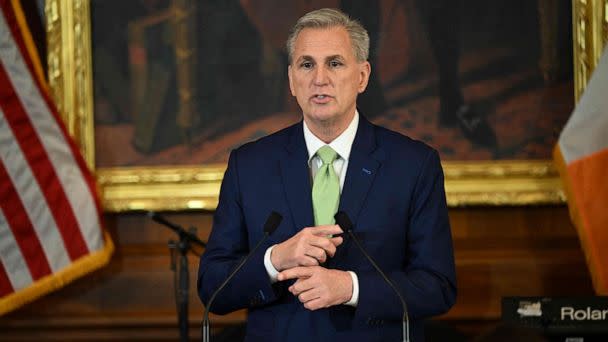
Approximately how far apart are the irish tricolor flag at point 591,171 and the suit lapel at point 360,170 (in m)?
2.06

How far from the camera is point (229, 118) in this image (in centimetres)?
522

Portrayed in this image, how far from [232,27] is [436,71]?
114cm

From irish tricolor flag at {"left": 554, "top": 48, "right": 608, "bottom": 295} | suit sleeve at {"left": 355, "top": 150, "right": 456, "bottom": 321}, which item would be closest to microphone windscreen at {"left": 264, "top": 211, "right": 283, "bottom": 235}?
suit sleeve at {"left": 355, "top": 150, "right": 456, "bottom": 321}

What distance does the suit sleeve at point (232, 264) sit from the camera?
270 cm

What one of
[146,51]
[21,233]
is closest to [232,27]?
[146,51]

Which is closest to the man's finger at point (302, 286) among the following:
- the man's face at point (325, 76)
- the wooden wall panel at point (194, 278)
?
the man's face at point (325, 76)

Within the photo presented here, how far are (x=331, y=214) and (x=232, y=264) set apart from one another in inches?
12.8

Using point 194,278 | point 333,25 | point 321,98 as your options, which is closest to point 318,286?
point 321,98

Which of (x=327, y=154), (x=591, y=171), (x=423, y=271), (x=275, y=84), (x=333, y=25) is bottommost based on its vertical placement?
(x=591, y=171)

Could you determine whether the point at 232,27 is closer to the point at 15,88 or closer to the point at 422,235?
the point at 15,88

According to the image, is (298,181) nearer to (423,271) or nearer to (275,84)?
(423,271)

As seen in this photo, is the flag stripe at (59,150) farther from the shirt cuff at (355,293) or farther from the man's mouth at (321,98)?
the shirt cuff at (355,293)

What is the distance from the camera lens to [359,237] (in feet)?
8.98

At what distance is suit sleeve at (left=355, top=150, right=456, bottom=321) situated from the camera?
2.63 meters
